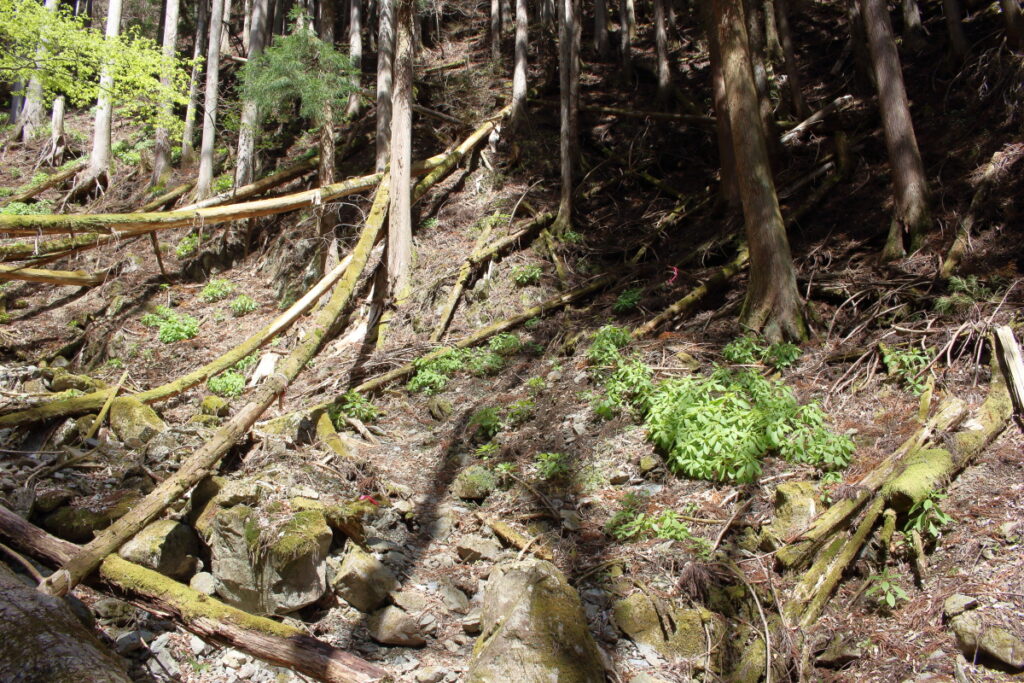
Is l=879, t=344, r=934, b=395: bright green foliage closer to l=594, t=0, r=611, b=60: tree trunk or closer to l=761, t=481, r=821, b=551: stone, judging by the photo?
l=761, t=481, r=821, b=551: stone

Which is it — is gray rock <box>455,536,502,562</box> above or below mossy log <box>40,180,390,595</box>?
below

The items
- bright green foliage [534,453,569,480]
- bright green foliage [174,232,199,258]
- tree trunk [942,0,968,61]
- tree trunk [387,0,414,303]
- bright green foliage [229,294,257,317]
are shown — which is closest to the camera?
bright green foliage [534,453,569,480]

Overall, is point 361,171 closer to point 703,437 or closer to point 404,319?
point 404,319

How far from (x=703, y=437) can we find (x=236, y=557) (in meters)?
4.12

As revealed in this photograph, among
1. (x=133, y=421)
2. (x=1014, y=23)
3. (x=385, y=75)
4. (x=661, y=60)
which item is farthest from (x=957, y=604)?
(x=661, y=60)

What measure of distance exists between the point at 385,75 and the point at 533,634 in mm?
12760

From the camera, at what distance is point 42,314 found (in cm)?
1248

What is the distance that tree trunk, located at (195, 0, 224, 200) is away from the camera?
51.9 feet

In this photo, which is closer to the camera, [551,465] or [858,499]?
[858,499]

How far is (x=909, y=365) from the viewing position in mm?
5938

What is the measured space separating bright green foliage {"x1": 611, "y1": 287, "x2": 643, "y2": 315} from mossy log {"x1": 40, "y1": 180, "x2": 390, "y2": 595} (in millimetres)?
4220

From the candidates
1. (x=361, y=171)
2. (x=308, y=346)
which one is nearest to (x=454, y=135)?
(x=361, y=171)

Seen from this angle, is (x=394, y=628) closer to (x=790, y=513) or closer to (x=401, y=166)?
(x=790, y=513)

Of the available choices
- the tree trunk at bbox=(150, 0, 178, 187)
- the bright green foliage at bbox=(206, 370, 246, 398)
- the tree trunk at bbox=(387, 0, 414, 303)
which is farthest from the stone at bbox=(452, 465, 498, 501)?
the tree trunk at bbox=(150, 0, 178, 187)
